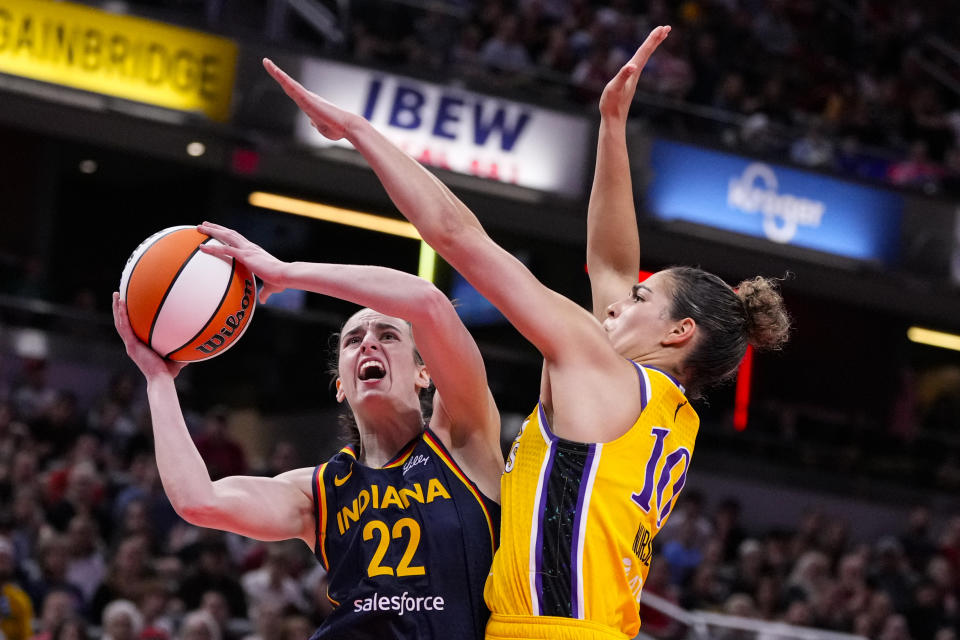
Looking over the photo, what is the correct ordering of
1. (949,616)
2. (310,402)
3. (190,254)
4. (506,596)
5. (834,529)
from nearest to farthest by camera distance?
(506,596) → (190,254) → (949,616) → (834,529) → (310,402)

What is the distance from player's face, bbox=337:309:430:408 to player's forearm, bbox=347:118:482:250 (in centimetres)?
84

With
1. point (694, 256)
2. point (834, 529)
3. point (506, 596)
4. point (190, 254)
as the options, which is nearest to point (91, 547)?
point (190, 254)

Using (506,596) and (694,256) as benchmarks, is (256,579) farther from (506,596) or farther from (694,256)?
(694,256)

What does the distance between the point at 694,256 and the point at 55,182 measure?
803 centimetres

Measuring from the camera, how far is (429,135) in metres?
12.9

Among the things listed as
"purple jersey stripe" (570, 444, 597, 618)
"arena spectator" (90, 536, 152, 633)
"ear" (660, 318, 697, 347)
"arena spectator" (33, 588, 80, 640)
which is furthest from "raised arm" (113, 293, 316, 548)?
"arena spectator" (90, 536, 152, 633)

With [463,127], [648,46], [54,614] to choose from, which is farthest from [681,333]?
[463,127]

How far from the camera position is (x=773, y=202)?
14352 mm

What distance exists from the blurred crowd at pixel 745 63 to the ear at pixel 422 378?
29.6ft

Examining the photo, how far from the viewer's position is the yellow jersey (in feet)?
10.3

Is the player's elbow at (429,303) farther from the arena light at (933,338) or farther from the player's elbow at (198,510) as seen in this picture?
the arena light at (933,338)

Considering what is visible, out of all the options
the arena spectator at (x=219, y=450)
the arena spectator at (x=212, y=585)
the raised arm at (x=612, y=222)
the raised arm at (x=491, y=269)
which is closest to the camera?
the raised arm at (x=491, y=269)

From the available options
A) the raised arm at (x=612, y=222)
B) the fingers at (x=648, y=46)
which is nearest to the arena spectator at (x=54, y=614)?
the raised arm at (x=612, y=222)

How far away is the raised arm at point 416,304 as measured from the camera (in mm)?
3266
